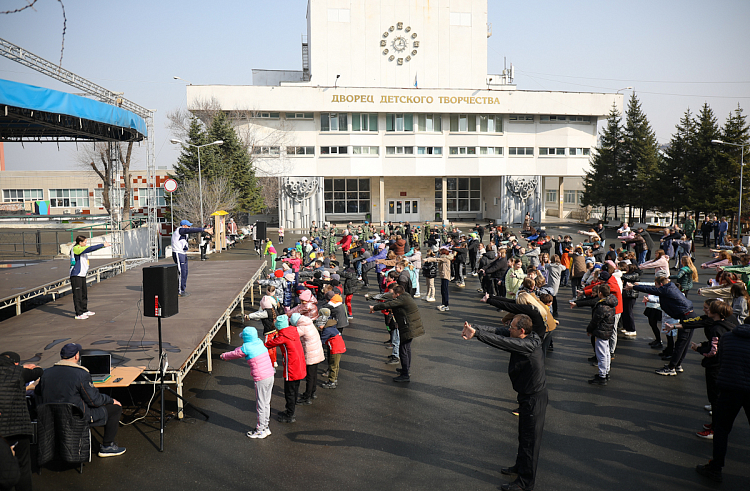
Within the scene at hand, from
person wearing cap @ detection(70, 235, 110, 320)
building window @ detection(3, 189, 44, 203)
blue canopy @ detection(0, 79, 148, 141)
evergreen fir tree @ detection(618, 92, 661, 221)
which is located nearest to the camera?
person wearing cap @ detection(70, 235, 110, 320)

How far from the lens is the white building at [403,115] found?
44.8 meters

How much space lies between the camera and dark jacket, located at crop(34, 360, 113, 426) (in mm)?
5273

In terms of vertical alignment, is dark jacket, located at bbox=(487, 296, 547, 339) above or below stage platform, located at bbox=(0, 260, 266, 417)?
above

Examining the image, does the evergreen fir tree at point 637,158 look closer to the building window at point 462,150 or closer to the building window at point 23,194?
the building window at point 462,150

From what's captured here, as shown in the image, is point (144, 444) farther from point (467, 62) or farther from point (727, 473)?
point (467, 62)

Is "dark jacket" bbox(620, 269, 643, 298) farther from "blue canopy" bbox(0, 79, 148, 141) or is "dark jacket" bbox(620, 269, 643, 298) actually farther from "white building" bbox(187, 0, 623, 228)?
"white building" bbox(187, 0, 623, 228)

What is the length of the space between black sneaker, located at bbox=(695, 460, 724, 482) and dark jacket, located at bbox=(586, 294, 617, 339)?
257cm

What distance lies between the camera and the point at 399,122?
151 ft

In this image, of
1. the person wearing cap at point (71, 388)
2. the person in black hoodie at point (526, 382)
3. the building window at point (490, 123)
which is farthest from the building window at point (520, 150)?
the person wearing cap at point (71, 388)

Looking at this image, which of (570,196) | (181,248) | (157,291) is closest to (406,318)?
(157,291)

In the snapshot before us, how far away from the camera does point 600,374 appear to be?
26.3ft

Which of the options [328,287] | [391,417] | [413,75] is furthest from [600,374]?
[413,75]

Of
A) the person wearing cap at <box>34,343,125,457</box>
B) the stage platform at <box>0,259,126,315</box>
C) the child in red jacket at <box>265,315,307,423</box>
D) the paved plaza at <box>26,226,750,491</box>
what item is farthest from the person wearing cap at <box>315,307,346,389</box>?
the stage platform at <box>0,259,126,315</box>

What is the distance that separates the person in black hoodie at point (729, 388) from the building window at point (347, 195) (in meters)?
45.9
